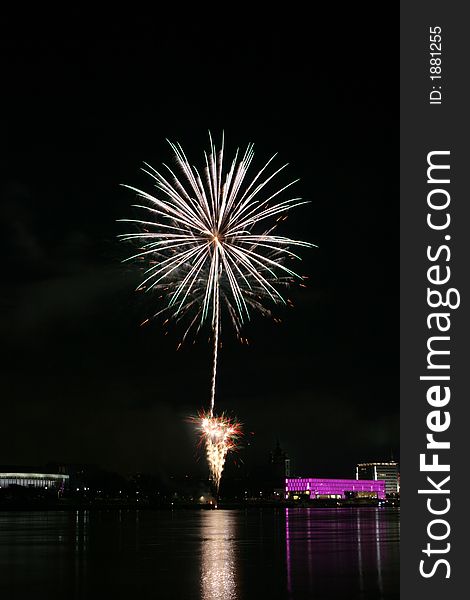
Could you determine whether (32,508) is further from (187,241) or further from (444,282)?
(444,282)

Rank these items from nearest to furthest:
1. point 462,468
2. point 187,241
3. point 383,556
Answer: point 462,468 → point 383,556 → point 187,241

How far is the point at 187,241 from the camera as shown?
4516cm

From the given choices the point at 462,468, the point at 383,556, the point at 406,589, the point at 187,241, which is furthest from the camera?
the point at 187,241

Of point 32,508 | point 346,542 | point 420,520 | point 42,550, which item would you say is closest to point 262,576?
point 420,520

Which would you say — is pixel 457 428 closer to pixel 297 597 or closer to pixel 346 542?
pixel 297 597

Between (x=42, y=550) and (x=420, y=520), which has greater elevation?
(x=420, y=520)

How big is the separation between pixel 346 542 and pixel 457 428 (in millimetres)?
22049

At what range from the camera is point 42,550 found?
118ft

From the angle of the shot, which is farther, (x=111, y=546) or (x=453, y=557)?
(x=111, y=546)

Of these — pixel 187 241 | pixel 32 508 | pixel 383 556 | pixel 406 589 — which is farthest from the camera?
pixel 32 508

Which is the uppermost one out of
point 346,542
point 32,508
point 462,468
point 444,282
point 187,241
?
point 187,241

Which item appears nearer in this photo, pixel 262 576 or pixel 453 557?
pixel 453 557

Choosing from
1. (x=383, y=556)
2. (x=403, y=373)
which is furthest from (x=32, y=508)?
(x=403, y=373)

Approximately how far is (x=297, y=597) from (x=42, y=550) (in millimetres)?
19475
